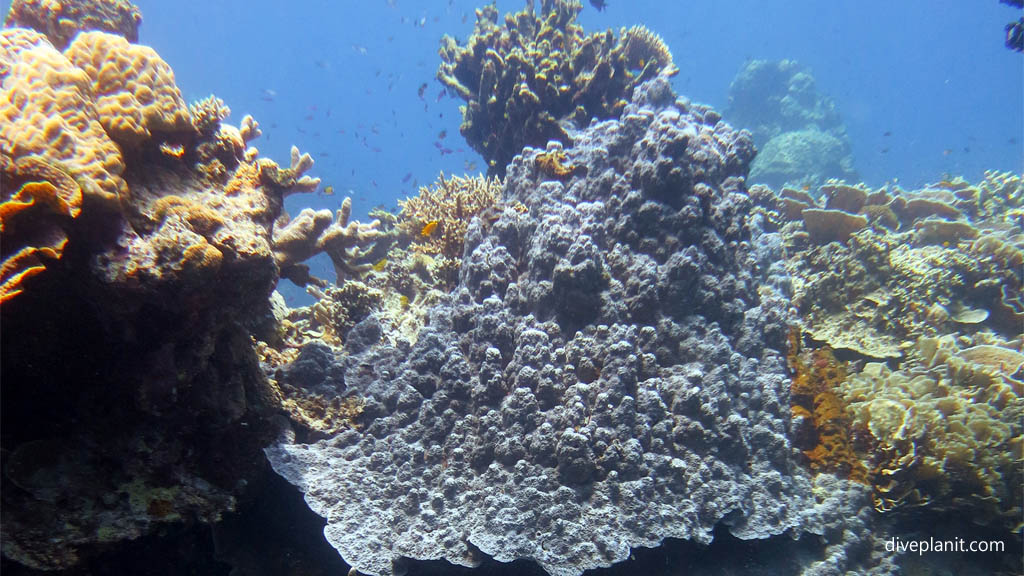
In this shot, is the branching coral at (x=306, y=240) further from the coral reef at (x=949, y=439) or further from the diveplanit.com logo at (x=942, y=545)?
the diveplanit.com logo at (x=942, y=545)

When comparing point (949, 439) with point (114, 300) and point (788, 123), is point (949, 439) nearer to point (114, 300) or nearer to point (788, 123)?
point (114, 300)

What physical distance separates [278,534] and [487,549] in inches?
73.5

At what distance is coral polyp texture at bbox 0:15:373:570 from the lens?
2379mm

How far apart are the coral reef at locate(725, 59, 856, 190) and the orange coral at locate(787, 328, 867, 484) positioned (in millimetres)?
24739

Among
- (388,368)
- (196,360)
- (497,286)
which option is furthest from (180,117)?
(497,286)

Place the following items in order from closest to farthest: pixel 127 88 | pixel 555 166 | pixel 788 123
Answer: pixel 127 88
pixel 555 166
pixel 788 123

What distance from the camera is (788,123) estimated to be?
32625 millimetres

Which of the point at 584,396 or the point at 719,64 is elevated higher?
the point at 719,64

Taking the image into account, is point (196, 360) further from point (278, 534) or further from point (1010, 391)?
point (1010, 391)

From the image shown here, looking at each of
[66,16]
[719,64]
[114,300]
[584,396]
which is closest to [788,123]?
[584,396]

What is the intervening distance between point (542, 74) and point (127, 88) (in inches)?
243

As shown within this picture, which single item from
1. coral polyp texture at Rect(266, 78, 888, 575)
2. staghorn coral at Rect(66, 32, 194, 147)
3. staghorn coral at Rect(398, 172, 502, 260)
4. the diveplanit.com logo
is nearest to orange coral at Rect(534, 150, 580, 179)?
coral polyp texture at Rect(266, 78, 888, 575)

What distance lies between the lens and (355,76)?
441ft

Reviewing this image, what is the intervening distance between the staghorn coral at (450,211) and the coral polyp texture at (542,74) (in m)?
1.79
